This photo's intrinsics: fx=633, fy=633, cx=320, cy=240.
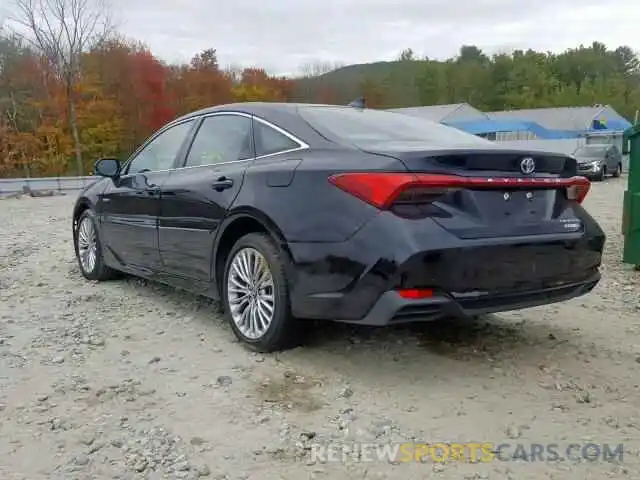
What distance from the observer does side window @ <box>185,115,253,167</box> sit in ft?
13.7

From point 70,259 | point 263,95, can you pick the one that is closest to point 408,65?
point 263,95

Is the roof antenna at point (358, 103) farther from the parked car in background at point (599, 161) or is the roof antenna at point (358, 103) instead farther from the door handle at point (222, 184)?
A: the parked car in background at point (599, 161)

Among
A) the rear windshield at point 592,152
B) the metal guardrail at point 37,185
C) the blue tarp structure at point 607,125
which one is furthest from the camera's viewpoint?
the blue tarp structure at point 607,125

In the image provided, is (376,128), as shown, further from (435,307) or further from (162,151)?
(162,151)

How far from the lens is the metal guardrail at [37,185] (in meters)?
21.4

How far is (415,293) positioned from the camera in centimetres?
308

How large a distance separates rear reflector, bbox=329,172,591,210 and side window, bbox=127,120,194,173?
2.02 metres

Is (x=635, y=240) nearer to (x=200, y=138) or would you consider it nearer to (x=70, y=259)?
(x=200, y=138)

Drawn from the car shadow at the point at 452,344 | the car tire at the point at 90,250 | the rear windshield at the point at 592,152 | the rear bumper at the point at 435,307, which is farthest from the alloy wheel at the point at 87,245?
the rear windshield at the point at 592,152

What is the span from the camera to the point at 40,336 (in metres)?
4.37

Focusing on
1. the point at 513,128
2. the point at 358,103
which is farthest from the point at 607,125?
the point at 358,103

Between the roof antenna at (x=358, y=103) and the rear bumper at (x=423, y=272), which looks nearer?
the rear bumper at (x=423, y=272)

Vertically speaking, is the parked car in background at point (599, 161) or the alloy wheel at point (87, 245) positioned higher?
the alloy wheel at point (87, 245)

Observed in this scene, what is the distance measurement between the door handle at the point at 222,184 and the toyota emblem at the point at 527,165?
5.76ft
